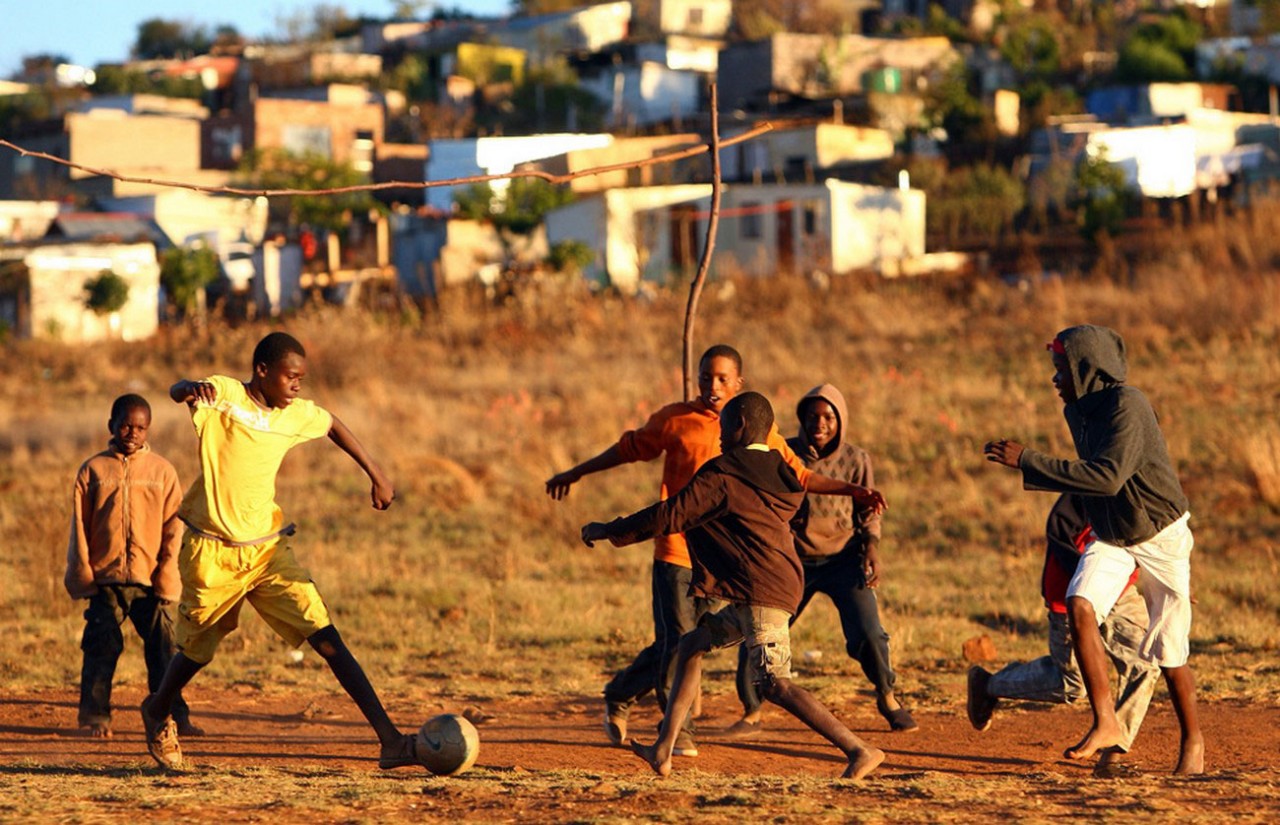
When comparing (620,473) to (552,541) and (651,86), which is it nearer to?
(552,541)

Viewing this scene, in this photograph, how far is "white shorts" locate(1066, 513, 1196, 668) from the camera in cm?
657

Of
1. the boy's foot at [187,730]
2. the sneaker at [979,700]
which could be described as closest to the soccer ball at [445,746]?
the boy's foot at [187,730]

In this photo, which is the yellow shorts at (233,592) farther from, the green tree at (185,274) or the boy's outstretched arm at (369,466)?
the green tree at (185,274)

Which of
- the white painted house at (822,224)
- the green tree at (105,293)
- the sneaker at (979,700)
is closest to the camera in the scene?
the sneaker at (979,700)

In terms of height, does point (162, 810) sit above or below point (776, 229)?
below

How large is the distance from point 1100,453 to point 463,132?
196 ft

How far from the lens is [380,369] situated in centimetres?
2545

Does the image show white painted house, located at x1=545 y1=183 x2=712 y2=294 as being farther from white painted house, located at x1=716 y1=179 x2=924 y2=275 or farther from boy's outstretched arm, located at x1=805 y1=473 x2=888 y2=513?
boy's outstretched arm, located at x1=805 y1=473 x2=888 y2=513

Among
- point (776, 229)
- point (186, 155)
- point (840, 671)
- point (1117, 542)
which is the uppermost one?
point (186, 155)

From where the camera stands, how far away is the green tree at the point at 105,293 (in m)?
38.9

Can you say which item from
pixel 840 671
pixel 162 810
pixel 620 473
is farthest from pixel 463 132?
pixel 162 810

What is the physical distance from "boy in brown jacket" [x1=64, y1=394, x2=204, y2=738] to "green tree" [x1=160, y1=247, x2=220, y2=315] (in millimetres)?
33393

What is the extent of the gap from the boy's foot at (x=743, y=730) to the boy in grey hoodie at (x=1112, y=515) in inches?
78.7

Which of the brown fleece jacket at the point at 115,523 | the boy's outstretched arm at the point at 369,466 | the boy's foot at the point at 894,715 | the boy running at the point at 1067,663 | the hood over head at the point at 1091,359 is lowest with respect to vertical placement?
the boy's foot at the point at 894,715
